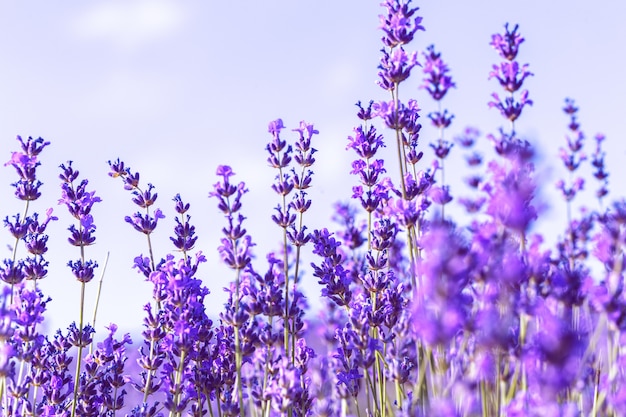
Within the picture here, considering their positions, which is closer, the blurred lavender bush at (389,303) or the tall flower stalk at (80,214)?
the blurred lavender bush at (389,303)

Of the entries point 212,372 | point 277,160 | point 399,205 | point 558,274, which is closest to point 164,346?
point 212,372

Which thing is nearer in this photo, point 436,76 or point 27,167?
point 436,76

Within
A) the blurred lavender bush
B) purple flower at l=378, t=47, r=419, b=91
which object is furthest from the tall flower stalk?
purple flower at l=378, t=47, r=419, b=91

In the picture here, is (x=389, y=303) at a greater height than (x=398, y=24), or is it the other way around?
(x=398, y=24)

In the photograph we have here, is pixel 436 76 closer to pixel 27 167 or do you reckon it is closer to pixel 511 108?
pixel 511 108

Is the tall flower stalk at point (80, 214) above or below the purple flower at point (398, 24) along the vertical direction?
below

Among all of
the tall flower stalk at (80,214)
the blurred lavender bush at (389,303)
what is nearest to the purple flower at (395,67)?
the blurred lavender bush at (389,303)

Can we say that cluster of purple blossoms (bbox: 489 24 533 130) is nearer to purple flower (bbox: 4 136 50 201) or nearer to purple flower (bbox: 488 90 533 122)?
purple flower (bbox: 488 90 533 122)

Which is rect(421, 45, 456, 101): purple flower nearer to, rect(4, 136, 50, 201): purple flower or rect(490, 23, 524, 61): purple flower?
rect(490, 23, 524, 61): purple flower

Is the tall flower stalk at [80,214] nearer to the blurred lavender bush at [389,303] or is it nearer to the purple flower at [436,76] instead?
the blurred lavender bush at [389,303]

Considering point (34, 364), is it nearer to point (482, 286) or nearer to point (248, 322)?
point (248, 322)

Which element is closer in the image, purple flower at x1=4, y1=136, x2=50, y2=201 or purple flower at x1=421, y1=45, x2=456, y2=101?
purple flower at x1=421, y1=45, x2=456, y2=101

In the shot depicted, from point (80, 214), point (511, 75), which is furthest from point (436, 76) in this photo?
point (80, 214)

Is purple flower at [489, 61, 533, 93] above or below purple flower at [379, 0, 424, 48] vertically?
below
